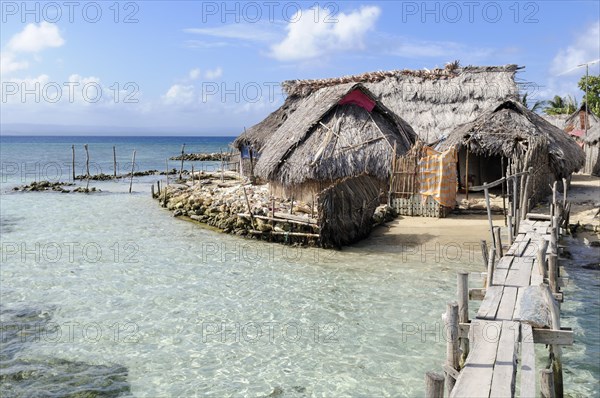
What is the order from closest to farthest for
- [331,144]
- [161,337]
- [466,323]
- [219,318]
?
[466,323] → [161,337] → [219,318] → [331,144]

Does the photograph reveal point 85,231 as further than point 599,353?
Yes

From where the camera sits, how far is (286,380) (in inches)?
291

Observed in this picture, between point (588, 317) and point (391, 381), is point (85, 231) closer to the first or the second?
point (391, 381)

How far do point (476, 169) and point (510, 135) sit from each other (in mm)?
3628

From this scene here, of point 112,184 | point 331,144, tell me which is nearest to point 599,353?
point 331,144

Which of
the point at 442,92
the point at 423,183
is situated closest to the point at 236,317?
the point at 423,183

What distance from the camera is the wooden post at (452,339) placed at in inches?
211

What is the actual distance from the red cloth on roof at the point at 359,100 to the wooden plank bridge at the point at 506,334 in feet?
33.8

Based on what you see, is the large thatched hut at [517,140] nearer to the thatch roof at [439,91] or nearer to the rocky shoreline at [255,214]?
the thatch roof at [439,91]

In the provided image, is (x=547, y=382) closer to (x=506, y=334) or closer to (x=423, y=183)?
(x=506, y=334)

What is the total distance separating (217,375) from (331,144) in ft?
33.7

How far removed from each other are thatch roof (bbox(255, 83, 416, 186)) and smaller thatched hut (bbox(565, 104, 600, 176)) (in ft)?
44.9

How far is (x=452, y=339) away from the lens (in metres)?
5.46

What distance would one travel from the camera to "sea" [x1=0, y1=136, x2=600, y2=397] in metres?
7.39
